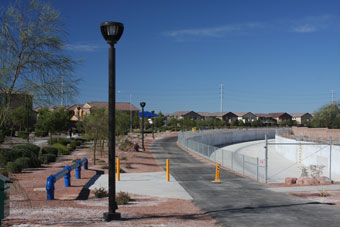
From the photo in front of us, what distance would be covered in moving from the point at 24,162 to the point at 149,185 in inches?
367

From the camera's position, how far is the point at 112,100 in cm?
955

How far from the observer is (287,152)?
44094 mm

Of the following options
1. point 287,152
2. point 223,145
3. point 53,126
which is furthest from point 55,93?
point 223,145

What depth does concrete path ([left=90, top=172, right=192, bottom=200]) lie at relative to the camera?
49.7ft

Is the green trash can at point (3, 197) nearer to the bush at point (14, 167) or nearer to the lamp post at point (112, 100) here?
the lamp post at point (112, 100)

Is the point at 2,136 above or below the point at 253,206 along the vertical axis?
above

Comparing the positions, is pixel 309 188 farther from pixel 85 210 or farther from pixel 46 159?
pixel 46 159

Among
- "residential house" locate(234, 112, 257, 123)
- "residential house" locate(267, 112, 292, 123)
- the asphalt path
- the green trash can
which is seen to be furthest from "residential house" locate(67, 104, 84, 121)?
"residential house" locate(267, 112, 292, 123)

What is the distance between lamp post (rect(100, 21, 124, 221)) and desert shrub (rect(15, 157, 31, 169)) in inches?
542

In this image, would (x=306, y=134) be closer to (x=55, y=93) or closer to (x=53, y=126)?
(x=53, y=126)

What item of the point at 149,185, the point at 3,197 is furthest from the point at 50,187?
the point at 3,197

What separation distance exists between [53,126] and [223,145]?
33.4 metres

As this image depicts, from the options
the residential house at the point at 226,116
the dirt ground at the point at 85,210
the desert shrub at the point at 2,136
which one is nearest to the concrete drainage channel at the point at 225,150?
the dirt ground at the point at 85,210

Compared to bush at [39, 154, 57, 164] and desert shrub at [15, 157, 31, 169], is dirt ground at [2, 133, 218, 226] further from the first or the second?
bush at [39, 154, 57, 164]
